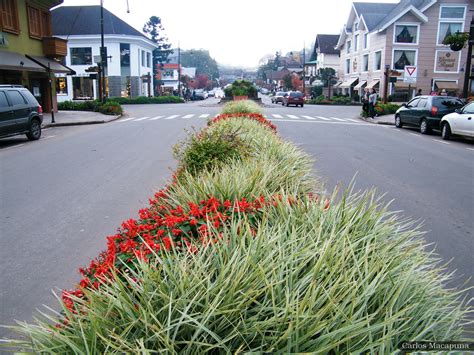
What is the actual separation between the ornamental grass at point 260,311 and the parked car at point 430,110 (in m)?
17.7

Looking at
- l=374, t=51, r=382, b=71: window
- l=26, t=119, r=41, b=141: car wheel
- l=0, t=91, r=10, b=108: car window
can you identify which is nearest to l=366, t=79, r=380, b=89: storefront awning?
l=374, t=51, r=382, b=71: window

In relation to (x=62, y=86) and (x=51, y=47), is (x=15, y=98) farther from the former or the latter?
(x=62, y=86)

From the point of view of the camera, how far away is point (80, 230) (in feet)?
20.1

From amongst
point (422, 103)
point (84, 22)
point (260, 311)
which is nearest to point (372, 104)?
point (422, 103)

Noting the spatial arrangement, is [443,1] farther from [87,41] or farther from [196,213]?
[196,213]

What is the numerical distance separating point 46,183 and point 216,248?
23.6 ft

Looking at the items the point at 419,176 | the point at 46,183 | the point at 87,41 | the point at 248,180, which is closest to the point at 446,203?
the point at 419,176

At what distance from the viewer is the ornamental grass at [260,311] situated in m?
2.11

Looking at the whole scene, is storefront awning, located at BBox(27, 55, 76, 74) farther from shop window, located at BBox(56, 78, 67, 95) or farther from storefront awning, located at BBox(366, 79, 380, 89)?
storefront awning, located at BBox(366, 79, 380, 89)

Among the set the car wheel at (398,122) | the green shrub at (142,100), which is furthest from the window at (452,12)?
the green shrub at (142,100)

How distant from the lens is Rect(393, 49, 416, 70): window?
47188 millimetres

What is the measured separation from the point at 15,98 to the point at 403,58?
41356 millimetres

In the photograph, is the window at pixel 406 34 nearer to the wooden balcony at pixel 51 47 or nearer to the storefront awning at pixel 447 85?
the storefront awning at pixel 447 85

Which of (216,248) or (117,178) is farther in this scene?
(117,178)
